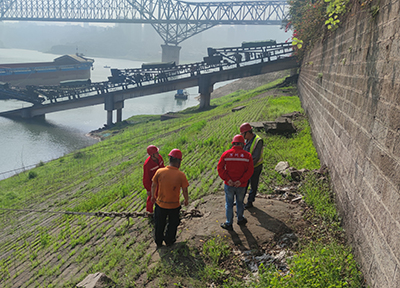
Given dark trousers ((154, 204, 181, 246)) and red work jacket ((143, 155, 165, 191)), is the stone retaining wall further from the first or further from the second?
red work jacket ((143, 155, 165, 191))

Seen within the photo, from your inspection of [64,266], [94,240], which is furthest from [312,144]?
[64,266]

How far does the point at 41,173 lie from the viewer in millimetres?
16766

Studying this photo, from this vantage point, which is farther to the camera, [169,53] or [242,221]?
[169,53]

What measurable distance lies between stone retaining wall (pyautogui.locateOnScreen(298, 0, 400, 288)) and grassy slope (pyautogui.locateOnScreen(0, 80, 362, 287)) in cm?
202

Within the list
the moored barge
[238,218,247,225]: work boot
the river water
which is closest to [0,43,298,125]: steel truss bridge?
the river water

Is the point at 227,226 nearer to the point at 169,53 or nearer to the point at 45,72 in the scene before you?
the point at 45,72

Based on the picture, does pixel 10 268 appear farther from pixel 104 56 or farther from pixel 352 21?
pixel 104 56

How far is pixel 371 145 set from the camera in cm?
441

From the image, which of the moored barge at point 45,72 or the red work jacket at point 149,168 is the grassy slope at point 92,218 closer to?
the red work jacket at point 149,168

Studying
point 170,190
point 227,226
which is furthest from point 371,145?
point 170,190

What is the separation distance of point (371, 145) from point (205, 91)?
32318 mm

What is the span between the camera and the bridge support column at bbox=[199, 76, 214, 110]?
35744 millimetres

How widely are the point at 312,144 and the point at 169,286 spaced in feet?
22.9

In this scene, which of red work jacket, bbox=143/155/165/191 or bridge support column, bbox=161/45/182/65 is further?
bridge support column, bbox=161/45/182/65
